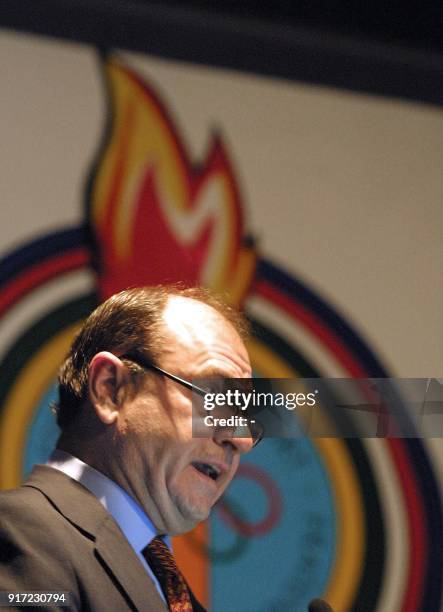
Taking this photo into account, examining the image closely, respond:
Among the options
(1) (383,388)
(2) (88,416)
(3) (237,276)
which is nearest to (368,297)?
(3) (237,276)

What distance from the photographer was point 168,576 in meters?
0.86

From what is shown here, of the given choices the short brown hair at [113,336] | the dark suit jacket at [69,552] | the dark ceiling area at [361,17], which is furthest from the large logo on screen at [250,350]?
the dark suit jacket at [69,552]

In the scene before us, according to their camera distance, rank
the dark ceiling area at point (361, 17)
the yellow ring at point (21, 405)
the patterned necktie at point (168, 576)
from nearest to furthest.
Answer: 1. the patterned necktie at point (168, 576)
2. the yellow ring at point (21, 405)
3. the dark ceiling area at point (361, 17)

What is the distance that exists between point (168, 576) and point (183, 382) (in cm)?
17

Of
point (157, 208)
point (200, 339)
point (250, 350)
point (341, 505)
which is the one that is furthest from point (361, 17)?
point (200, 339)

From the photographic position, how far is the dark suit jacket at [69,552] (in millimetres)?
741

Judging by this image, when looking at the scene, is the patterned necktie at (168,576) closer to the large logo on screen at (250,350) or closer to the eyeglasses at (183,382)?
the eyeglasses at (183,382)

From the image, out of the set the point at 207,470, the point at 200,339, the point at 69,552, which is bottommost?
the point at 69,552

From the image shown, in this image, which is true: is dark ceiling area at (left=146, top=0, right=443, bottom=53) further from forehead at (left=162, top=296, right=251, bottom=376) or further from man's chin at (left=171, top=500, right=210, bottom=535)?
man's chin at (left=171, top=500, right=210, bottom=535)

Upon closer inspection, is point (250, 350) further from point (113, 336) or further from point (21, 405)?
point (113, 336)

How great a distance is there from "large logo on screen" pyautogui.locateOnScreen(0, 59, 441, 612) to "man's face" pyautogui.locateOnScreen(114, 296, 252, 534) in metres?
0.68

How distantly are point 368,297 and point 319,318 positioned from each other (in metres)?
0.11

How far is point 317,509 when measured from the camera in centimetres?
169

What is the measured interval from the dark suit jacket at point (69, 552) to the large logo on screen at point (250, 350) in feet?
2.36
